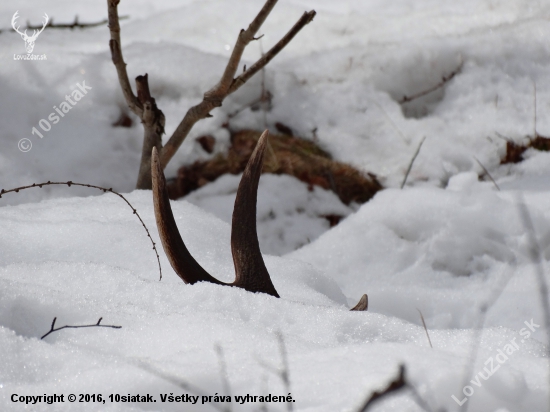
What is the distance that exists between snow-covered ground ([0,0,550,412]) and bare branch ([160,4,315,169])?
30 cm

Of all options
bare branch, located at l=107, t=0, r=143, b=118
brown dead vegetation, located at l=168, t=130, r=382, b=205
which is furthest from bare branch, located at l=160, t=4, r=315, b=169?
brown dead vegetation, located at l=168, t=130, r=382, b=205

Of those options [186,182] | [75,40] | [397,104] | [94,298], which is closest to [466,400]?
[94,298]

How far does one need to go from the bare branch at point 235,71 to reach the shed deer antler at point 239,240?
1.94ft

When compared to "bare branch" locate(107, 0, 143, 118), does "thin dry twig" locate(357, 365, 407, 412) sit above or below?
above

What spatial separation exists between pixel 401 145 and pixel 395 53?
2.11 ft

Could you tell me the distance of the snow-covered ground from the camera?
925mm

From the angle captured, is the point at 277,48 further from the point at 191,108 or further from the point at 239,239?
the point at 239,239

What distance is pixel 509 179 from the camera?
2.56m

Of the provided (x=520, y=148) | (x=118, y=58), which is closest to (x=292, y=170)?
(x=118, y=58)

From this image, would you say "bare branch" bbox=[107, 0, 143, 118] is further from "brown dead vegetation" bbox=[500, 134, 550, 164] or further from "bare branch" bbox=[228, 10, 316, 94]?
"brown dead vegetation" bbox=[500, 134, 550, 164]

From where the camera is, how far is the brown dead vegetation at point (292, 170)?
2.70 metres

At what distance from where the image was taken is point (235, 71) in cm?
200

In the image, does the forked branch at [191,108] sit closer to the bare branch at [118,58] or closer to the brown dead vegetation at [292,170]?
the bare branch at [118,58]

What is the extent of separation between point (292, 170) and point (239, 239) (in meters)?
1.26
